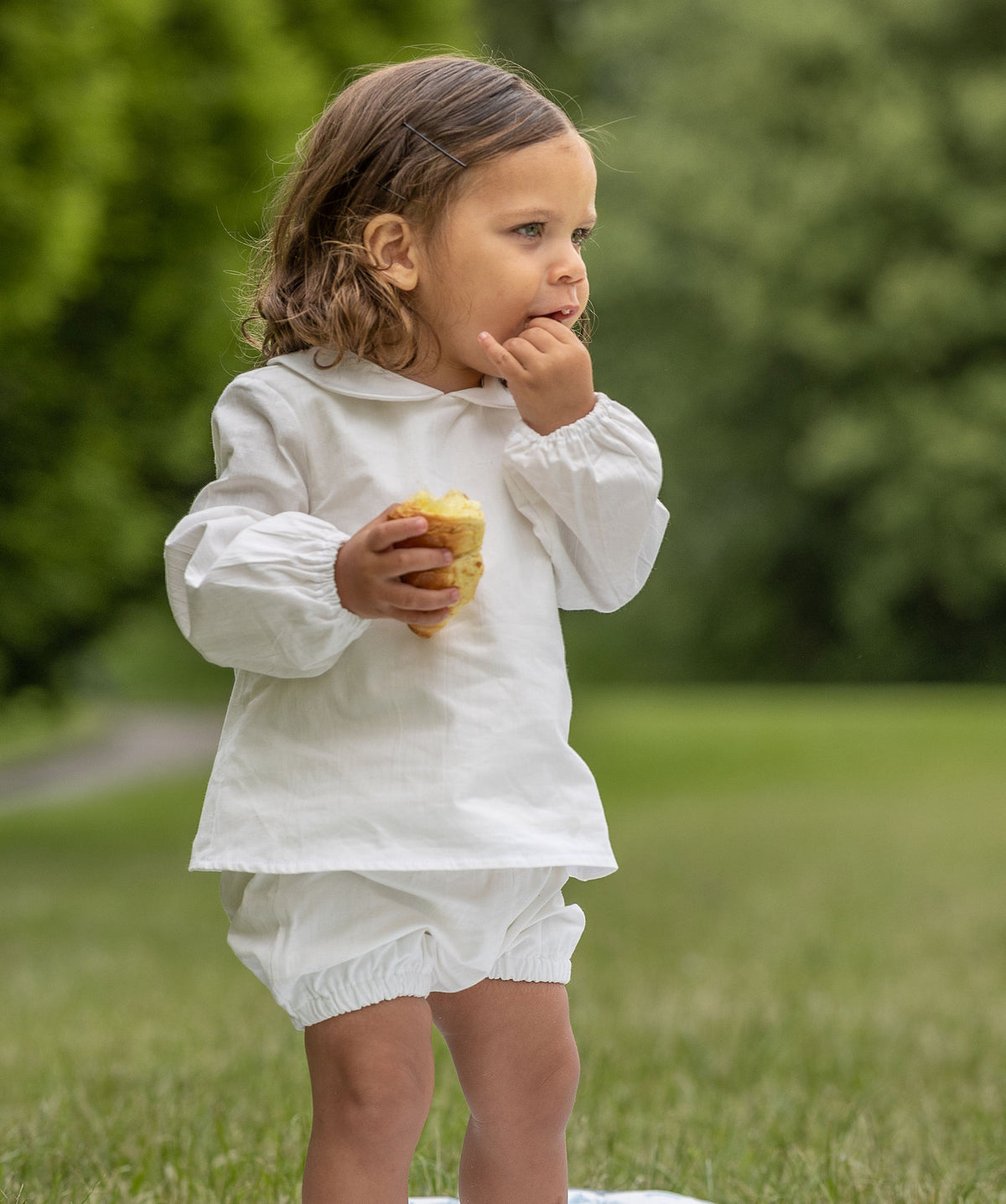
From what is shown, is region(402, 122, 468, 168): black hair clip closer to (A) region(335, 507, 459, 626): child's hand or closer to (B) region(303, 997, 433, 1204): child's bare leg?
(A) region(335, 507, 459, 626): child's hand

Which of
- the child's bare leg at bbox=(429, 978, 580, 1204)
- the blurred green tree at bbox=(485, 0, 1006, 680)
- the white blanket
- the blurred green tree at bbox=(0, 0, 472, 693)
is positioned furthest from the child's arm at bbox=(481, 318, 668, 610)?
the blurred green tree at bbox=(485, 0, 1006, 680)

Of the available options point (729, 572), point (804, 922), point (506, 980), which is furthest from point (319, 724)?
point (729, 572)

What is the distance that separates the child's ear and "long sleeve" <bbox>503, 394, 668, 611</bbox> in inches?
9.3

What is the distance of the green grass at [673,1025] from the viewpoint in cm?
260

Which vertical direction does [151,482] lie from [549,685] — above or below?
below

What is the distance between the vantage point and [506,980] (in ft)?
6.25

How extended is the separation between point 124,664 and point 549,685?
95.2ft

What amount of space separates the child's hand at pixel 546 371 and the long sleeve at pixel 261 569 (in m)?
0.27

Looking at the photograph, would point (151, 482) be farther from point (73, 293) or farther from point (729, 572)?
point (729, 572)

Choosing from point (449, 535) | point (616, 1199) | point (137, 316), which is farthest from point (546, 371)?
point (137, 316)

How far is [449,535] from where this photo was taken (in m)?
1.70

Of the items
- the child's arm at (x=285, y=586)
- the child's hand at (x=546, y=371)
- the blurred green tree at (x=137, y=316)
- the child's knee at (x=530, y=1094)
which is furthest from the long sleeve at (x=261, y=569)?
the blurred green tree at (x=137, y=316)

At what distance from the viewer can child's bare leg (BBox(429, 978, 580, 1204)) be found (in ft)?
6.19

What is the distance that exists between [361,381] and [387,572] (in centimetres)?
34
